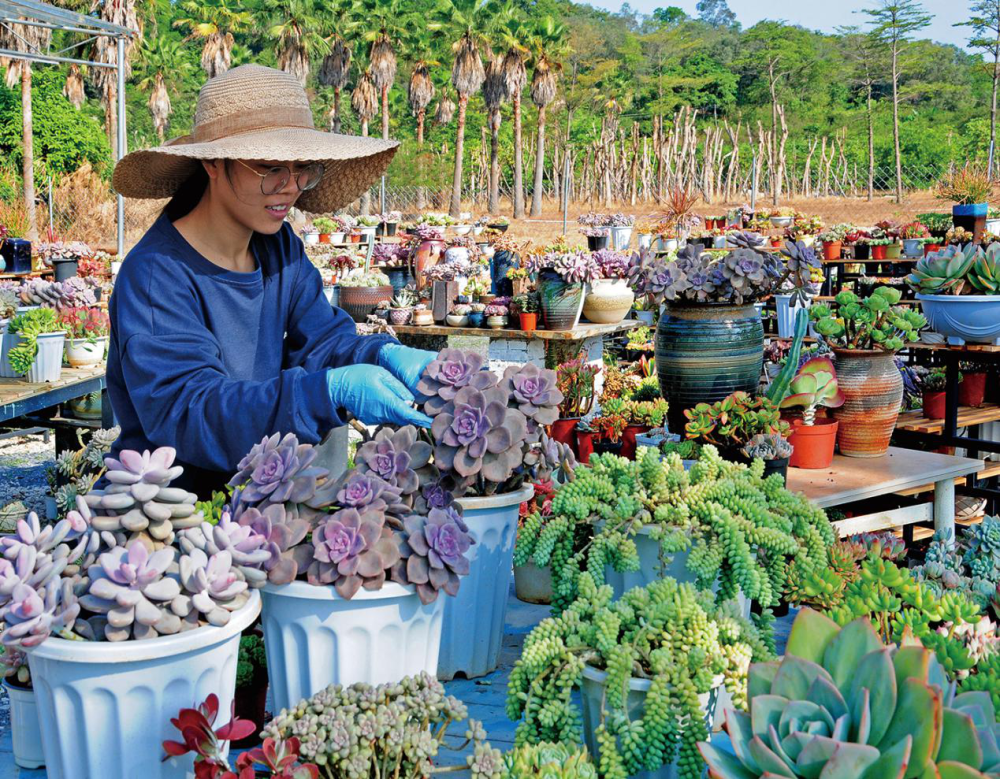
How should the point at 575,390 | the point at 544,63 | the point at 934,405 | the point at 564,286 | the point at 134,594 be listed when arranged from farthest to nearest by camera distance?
the point at 544,63 → the point at 564,286 → the point at 575,390 → the point at 934,405 → the point at 134,594

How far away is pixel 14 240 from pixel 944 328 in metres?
8.82

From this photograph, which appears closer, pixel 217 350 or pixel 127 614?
pixel 127 614

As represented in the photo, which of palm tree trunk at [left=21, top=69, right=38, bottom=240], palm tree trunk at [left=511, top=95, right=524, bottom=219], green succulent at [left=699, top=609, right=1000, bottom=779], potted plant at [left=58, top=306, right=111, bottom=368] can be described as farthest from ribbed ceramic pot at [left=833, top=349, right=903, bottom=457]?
palm tree trunk at [left=511, top=95, right=524, bottom=219]

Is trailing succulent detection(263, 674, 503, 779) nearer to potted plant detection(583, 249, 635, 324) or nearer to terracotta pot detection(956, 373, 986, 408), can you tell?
terracotta pot detection(956, 373, 986, 408)

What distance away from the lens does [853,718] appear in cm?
124

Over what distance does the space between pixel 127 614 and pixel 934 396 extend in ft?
11.5

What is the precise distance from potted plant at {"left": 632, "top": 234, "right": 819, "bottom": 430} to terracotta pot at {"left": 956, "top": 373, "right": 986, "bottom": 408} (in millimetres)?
1412

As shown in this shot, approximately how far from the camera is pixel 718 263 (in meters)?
3.14

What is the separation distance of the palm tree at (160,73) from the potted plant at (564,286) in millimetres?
27352

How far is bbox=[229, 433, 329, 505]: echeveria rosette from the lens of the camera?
5.72 feet

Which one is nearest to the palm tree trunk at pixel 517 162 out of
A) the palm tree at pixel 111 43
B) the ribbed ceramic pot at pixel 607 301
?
the palm tree at pixel 111 43

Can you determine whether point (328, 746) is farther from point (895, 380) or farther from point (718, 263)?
point (895, 380)

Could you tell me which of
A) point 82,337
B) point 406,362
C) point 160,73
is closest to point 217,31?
point 160,73

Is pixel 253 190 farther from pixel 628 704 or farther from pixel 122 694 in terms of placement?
pixel 628 704
